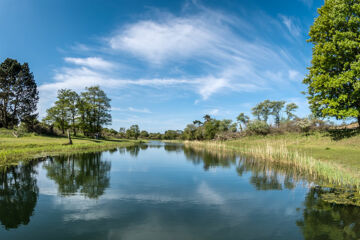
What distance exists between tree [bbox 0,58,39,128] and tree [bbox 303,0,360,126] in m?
53.9

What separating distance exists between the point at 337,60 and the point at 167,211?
25820 millimetres

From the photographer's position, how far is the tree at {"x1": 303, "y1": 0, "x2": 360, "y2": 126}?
21041 mm

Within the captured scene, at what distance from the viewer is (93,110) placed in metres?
54.9

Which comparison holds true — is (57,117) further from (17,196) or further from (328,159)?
(328,159)

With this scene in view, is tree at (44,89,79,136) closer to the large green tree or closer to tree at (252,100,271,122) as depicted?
the large green tree

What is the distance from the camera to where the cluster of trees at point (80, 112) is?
1822 inches

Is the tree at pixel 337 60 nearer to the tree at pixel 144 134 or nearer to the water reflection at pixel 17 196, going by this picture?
the water reflection at pixel 17 196

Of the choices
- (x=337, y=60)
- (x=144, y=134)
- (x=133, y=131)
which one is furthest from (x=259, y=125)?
(x=144, y=134)

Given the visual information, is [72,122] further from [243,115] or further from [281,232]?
[243,115]

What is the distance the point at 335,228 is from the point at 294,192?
4320 millimetres

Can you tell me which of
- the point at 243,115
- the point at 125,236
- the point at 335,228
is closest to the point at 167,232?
the point at 125,236

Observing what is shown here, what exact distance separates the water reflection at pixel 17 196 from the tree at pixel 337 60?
26.6 metres

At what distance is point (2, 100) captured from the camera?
42469 mm

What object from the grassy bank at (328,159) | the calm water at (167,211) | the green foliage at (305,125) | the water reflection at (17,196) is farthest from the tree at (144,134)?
the calm water at (167,211)
